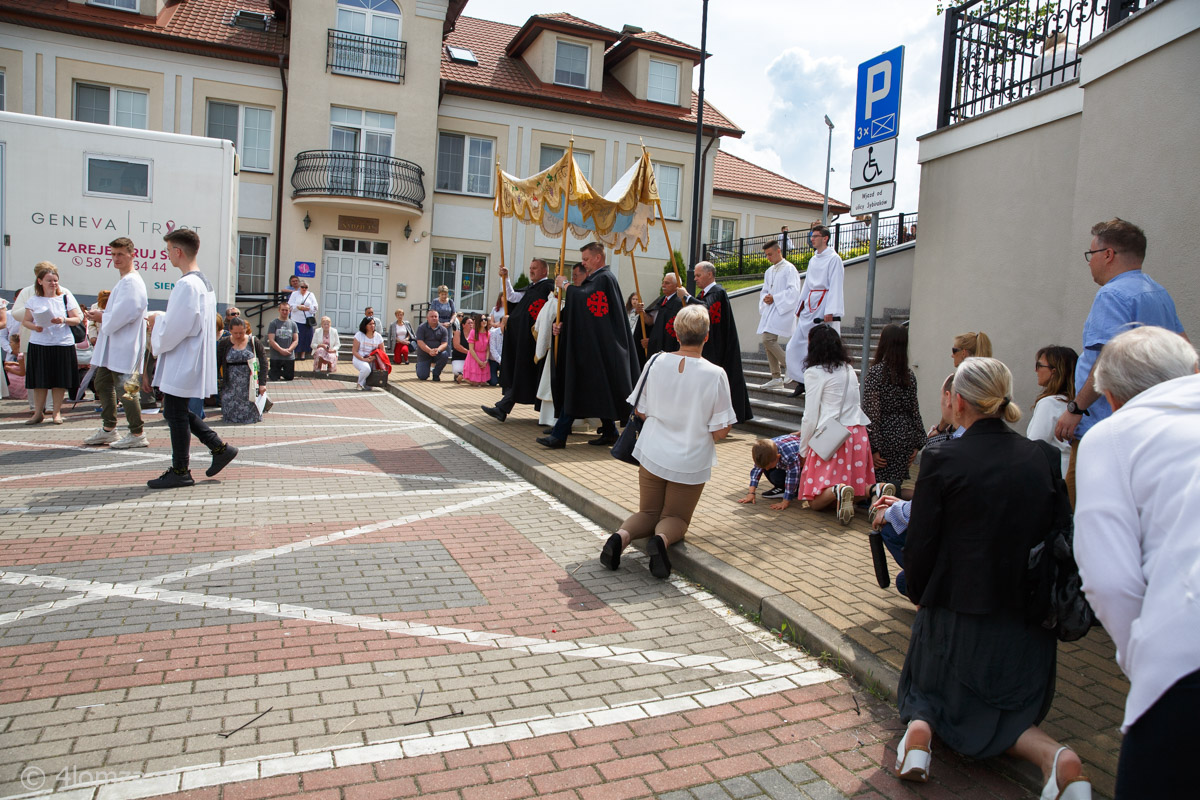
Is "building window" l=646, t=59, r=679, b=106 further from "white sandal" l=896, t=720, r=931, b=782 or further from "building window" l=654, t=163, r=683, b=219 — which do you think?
"white sandal" l=896, t=720, r=931, b=782

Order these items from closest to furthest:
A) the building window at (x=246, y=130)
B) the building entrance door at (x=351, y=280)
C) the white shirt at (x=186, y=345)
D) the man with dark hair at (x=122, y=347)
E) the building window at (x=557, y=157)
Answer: the white shirt at (x=186, y=345) → the man with dark hair at (x=122, y=347) → the building window at (x=246, y=130) → the building entrance door at (x=351, y=280) → the building window at (x=557, y=157)

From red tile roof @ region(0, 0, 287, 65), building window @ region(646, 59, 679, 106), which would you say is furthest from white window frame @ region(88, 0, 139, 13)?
building window @ region(646, 59, 679, 106)

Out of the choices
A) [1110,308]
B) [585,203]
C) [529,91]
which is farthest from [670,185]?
[1110,308]

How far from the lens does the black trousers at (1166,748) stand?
180cm

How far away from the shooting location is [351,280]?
24.5m

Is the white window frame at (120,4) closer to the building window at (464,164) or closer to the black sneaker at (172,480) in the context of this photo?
the building window at (464,164)

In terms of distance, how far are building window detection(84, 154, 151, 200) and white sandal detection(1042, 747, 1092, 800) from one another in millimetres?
14381

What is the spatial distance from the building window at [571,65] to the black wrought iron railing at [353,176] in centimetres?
666

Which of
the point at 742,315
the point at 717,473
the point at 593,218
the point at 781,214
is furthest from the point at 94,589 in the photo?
the point at 781,214

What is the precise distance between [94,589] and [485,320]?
39.5 ft

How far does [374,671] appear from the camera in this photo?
3654mm

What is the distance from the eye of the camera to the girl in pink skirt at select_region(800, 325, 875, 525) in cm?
635

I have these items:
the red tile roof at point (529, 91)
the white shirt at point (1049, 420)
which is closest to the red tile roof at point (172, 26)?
the red tile roof at point (529, 91)

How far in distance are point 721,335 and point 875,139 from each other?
3.80 m
